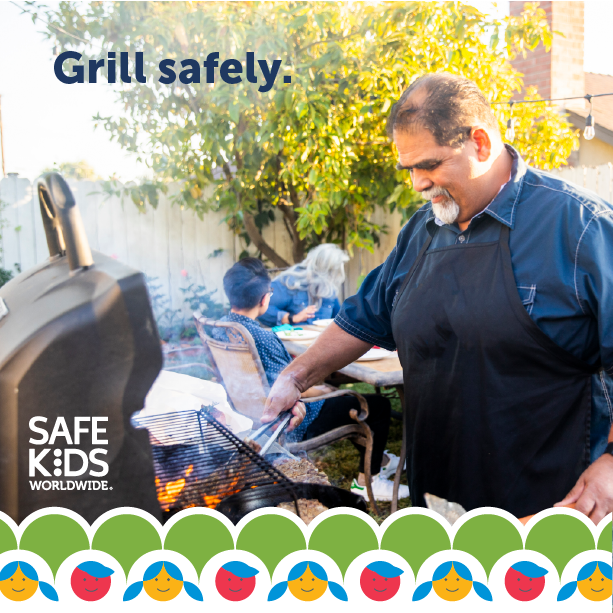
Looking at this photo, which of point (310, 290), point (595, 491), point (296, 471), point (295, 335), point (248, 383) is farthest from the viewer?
point (310, 290)

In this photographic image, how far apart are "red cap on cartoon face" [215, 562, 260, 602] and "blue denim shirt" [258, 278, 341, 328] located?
10.2 feet

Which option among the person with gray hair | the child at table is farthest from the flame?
the person with gray hair

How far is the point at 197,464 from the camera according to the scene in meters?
1.32

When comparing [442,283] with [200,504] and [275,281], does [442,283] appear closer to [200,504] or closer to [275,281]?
[200,504]

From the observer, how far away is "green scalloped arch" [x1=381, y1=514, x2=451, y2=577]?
3.92 feet

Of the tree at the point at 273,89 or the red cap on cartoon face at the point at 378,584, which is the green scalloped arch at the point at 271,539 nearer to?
the red cap on cartoon face at the point at 378,584

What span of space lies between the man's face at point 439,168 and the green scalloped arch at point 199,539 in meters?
0.95

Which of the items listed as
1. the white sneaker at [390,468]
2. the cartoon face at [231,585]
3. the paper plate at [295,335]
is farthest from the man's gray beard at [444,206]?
the paper plate at [295,335]

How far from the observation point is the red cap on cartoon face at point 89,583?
1160 millimetres

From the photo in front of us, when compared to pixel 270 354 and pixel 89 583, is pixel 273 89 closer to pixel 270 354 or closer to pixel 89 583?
pixel 89 583

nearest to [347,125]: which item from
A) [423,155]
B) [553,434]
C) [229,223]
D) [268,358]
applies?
[229,223]

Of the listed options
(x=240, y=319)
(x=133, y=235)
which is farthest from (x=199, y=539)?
(x=240, y=319)

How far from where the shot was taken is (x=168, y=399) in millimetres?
1271

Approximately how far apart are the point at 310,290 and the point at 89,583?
330cm
